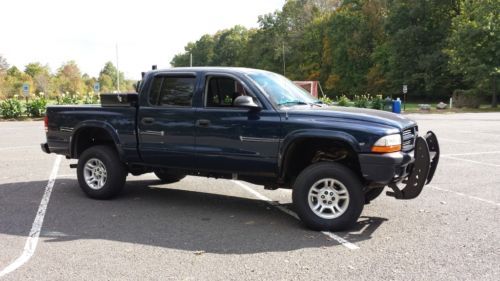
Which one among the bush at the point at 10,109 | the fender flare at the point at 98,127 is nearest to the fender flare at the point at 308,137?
the fender flare at the point at 98,127

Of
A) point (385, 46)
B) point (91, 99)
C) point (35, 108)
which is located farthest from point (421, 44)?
point (35, 108)

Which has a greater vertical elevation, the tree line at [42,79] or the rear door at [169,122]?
the tree line at [42,79]

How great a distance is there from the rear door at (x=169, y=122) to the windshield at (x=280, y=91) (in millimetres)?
923

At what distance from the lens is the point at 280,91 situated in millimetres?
6367

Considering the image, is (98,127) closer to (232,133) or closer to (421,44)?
(232,133)

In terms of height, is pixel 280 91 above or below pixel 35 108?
above

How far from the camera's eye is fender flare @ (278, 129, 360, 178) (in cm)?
545

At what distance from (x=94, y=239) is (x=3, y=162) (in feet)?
21.9

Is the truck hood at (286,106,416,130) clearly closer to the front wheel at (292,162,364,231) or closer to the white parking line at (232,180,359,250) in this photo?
the front wheel at (292,162,364,231)

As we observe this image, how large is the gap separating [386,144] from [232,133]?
73.5 inches

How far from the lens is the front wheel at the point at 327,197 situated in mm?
5555

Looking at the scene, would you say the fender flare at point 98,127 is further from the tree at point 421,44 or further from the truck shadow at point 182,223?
the tree at point 421,44

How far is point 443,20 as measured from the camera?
56.8 meters

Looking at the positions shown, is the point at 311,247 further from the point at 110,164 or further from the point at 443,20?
the point at 443,20
